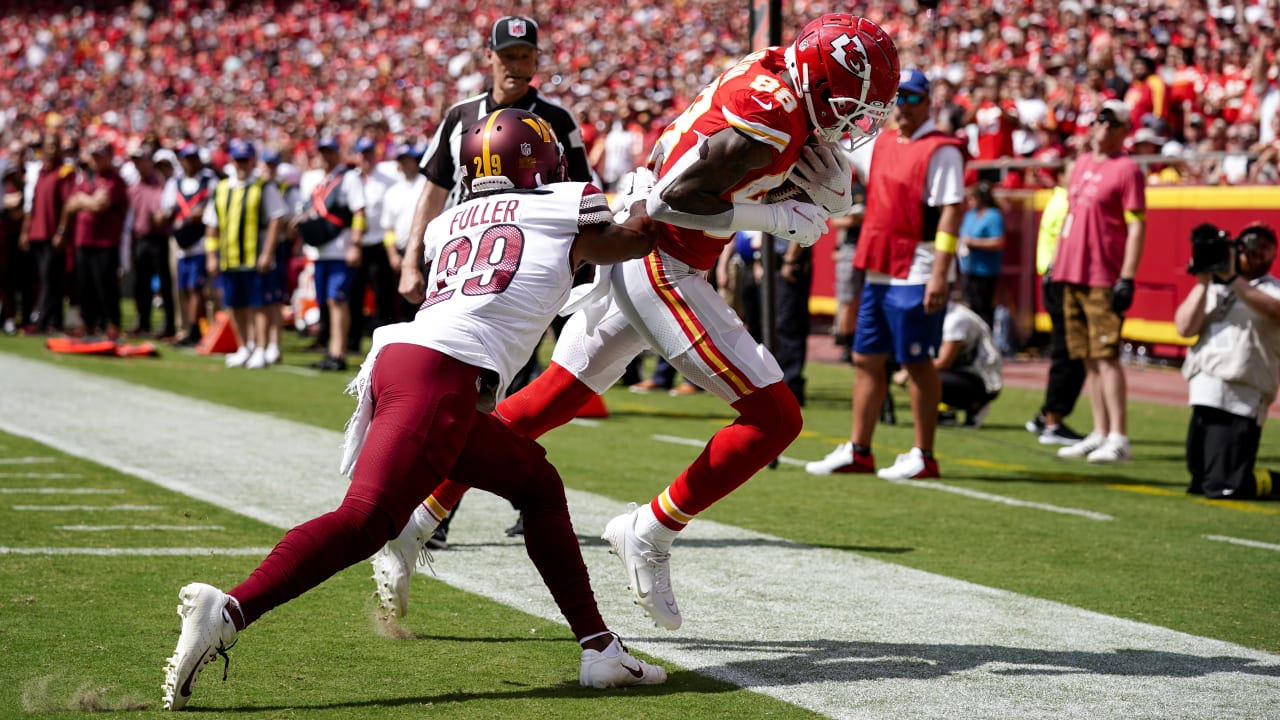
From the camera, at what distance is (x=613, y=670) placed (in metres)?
4.15

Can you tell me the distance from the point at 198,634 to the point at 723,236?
2.01 meters

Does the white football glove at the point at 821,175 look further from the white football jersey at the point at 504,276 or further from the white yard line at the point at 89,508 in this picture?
the white yard line at the point at 89,508

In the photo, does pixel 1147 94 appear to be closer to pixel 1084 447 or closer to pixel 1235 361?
pixel 1084 447

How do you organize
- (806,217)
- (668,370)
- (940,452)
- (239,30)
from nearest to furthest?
(806,217)
(940,452)
(668,370)
(239,30)

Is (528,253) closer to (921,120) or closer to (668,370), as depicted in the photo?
(921,120)

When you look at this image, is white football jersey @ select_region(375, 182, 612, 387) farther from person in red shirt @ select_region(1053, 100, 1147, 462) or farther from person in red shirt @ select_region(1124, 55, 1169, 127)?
person in red shirt @ select_region(1124, 55, 1169, 127)

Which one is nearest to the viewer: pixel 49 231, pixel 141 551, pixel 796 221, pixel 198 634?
pixel 198 634

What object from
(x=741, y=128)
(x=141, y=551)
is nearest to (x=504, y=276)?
(x=741, y=128)

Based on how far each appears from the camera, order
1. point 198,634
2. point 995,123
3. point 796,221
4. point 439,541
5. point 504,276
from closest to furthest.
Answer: point 198,634 → point 504,276 → point 796,221 → point 439,541 → point 995,123

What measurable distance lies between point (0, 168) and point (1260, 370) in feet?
55.1

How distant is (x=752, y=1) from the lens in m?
8.97

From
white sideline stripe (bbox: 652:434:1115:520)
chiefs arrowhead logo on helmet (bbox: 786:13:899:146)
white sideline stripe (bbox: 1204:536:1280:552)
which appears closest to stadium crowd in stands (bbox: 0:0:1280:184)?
white sideline stripe (bbox: 652:434:1115:520)

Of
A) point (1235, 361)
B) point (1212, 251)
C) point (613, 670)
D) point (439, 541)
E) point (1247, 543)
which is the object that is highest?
point (1212, 251)

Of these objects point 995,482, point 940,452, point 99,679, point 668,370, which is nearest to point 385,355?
point 99,679
